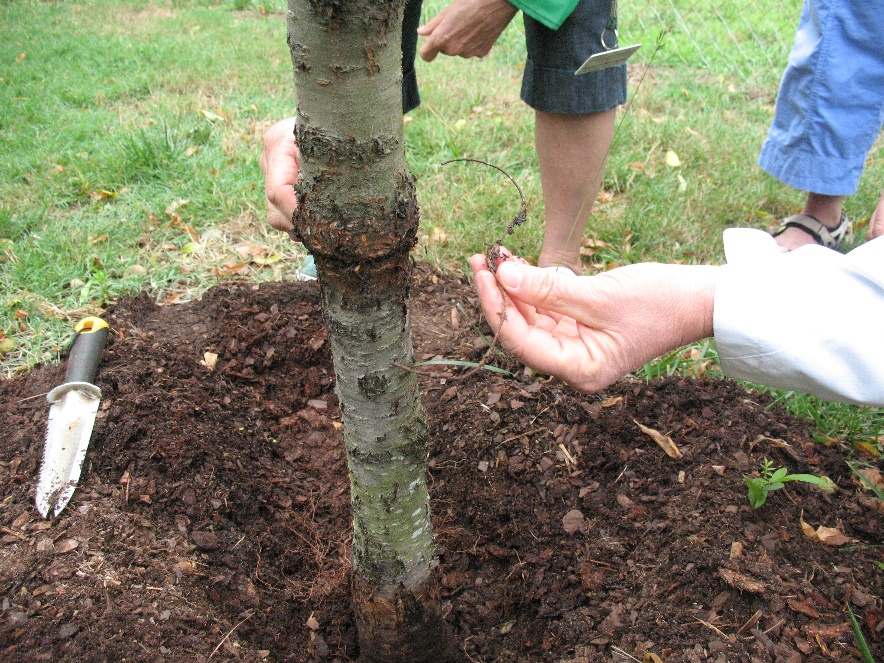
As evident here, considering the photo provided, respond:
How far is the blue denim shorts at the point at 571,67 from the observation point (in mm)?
2322

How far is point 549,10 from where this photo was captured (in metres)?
2.18

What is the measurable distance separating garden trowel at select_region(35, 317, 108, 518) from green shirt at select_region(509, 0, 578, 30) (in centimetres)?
188

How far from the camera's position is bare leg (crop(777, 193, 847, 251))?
→ 313 cm

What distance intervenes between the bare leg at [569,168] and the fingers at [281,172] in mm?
1109

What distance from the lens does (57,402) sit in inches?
83.3

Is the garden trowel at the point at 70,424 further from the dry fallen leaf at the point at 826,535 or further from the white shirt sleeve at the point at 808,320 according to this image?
the dry fallen leaf at the point at 826,535

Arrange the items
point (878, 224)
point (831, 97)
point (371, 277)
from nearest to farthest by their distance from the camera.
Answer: point (371, 277)
point (878, 224)
point (831, 97)

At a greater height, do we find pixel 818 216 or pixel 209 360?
pixel 818 216

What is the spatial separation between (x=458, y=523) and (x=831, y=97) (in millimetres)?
2408

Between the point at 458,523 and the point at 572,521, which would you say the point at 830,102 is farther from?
the point at 458,523

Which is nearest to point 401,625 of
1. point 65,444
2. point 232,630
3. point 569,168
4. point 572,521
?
point 232,630

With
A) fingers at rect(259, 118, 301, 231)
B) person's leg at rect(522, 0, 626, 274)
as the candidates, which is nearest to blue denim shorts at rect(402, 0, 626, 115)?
person's leg at rect(522, 0, 626, 274)

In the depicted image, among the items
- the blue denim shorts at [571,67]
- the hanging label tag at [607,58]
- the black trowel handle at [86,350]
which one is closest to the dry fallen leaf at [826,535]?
the hanging label tag at [607,58]

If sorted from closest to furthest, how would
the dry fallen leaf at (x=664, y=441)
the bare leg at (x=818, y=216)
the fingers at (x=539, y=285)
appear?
the fingers at (x=539, y=285) → the dry fallen leaf at (x=664, y=441) → the bare leg at (x=818, y=216)
